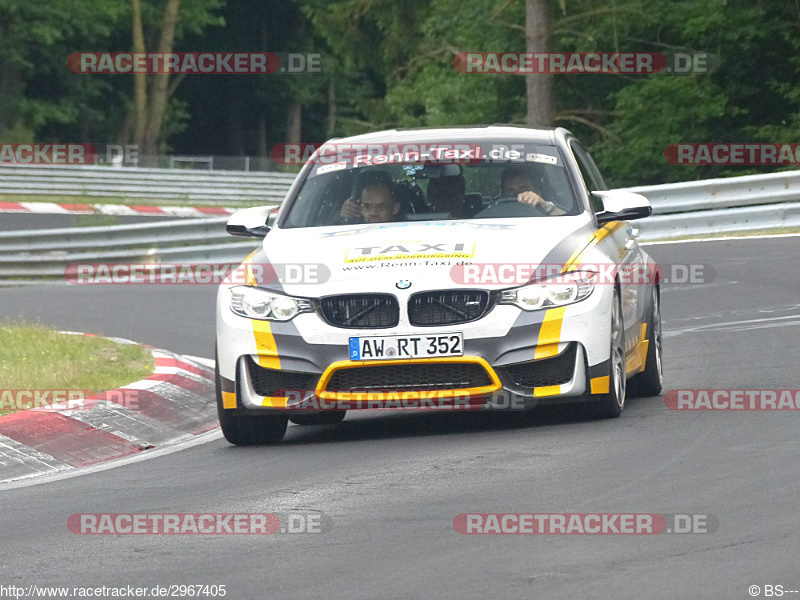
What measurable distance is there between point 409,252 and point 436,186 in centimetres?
104

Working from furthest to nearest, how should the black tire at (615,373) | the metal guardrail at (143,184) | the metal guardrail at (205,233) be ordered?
the metal guardrail at (143,184), the metal guardrail at (205,233), the black tire at (615,373)

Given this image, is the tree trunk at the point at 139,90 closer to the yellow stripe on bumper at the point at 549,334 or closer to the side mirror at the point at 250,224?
the side mirror at the point at 250,224

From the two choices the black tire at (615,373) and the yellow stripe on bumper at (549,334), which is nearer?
the yellow stripe on bumper at (549,334)

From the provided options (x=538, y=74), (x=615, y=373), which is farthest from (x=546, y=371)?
(x=538, y=74)

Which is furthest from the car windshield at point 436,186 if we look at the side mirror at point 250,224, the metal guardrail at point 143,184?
the metal guardrail at point 143,184

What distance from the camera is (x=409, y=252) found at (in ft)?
28.0

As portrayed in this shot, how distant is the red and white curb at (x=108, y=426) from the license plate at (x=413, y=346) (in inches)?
63.3

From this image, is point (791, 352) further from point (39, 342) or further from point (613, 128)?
point (613, 128)

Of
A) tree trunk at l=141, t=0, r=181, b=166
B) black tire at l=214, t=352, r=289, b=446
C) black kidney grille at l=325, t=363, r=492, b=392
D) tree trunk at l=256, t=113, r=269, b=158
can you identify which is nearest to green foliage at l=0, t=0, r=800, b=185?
tree trunk at l=141, t=0, r=181, b=166

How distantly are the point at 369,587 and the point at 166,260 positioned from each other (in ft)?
56.0

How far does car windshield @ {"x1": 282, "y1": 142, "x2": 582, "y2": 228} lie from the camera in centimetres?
944

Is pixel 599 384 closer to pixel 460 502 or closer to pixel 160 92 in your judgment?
pixel 460 502

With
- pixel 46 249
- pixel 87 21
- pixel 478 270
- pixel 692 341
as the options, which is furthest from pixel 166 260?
pixel 87 21

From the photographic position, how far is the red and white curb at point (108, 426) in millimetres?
8609
